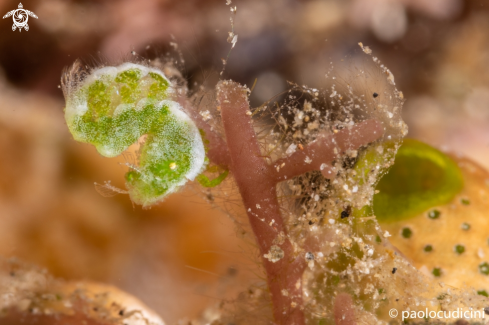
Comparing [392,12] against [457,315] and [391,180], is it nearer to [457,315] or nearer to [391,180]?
[391,180]

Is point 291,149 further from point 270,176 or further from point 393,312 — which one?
point 393,312

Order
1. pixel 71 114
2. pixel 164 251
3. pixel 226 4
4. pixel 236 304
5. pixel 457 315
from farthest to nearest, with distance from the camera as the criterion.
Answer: pixel 226 4 → pixel 164 251 → pixel 236 304 → pixel 457 315 → pixel 71 114

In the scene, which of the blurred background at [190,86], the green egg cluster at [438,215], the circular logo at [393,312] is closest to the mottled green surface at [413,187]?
the green egg cluster at [438,215]

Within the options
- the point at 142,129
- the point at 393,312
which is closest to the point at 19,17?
the point at 142,129

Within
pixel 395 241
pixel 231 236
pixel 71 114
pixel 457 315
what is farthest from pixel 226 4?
pixel 457 315

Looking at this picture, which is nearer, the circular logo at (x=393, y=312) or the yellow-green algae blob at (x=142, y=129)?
the yellow-green algae blob at (x=142, y=129)

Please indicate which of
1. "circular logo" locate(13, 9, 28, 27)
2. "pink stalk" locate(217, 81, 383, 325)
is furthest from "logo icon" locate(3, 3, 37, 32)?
"pink stalk" locate(217, 81, 383, 325)
